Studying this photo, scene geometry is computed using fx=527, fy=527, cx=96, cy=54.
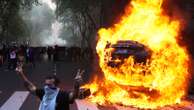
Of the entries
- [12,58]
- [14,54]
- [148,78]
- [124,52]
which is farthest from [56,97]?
[12,58]

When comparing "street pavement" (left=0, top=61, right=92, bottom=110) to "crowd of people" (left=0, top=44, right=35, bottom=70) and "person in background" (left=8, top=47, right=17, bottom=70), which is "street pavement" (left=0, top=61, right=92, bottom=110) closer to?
"person in background" (left=8, top=47, right=17, bottom=70)

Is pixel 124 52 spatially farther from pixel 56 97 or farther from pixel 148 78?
pixel 56 97

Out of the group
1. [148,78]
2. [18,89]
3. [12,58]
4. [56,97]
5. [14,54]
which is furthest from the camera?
[12,58]

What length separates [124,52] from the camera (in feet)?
66.7

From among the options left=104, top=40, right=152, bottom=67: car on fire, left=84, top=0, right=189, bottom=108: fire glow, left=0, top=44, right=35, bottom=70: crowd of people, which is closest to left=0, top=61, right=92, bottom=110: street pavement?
left=0, top=44, right=35, bottom=70: crowd of people

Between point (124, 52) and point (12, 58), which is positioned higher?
point (124, 52)

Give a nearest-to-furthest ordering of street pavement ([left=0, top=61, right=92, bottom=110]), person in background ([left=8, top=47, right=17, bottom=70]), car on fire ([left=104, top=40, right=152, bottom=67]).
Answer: street pavement ([left=0, top=61, right=92, bottom=110]) → car on fire ([left=104, top=40, right=152, bottom=67]) → person in background ([left=8, top=47, right=17, bottom=70])

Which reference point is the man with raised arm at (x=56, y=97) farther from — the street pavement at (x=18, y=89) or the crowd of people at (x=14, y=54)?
the crowd of people at (x=14, y=54)

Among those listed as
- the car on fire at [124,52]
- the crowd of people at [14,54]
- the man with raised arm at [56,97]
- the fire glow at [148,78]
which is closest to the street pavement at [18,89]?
the crowd of people at [14,54]

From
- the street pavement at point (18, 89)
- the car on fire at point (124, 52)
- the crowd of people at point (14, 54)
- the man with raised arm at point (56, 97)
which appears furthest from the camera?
the crowd of people at point (14, 54)

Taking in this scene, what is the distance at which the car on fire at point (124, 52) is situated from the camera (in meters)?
19.7

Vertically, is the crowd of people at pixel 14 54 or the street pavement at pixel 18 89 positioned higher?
the crowd of people at pixel 14 54

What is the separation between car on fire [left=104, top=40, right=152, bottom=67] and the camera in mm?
19734

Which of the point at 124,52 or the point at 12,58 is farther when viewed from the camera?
the point at 12,58
